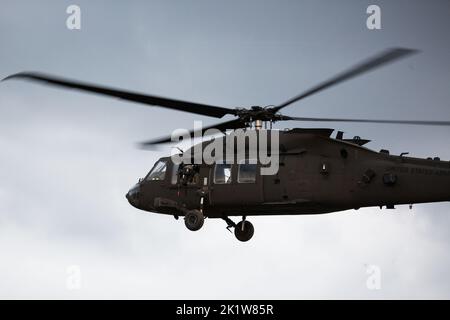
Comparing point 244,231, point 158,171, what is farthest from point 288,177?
point 158,171

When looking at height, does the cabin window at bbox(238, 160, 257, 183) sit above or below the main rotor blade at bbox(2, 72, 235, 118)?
below

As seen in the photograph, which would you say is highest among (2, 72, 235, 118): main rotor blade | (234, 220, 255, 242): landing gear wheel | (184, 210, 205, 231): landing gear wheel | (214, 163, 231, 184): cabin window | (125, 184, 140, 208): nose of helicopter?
(2, 72, 235, 118): main rotor blade

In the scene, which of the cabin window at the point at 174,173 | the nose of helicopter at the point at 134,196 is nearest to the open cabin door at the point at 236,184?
the cabin window at the point at 174,173

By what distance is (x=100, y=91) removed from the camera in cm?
2567

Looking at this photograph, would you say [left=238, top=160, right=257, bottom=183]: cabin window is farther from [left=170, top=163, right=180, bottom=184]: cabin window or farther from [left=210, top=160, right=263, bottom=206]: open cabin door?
[left=170, top=163, right=180, bottom=184]: cabin window

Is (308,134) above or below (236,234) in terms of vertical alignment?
above

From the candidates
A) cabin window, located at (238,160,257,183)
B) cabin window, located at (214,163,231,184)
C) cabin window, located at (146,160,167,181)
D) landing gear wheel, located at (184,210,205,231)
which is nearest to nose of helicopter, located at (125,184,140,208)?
cabin window, located at (146,160,167,181)

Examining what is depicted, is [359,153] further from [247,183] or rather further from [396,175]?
[247,183]

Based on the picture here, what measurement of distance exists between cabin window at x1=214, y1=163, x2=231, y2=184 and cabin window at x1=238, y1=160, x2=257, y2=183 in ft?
1.61

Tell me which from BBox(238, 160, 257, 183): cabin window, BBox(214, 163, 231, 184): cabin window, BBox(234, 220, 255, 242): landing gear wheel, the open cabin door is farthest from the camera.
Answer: BBox(234, 220, 255, 242): landing gear wheel

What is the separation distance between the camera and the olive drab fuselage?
87.2 feet

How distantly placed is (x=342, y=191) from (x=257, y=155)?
3.57 m

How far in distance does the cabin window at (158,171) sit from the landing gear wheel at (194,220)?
2785 mm
